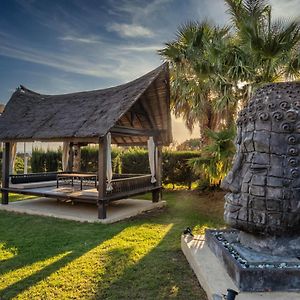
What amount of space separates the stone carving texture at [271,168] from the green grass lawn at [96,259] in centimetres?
139

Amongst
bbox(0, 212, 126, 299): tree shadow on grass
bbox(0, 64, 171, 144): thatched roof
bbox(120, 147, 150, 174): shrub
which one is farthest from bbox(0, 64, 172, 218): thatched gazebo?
bbox(120, 147, 150, 174): shrub

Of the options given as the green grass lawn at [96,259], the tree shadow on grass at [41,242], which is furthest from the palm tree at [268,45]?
the tree shadow on grass at [41,242]

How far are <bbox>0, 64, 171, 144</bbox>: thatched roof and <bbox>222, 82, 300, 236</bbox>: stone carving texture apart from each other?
4.80m

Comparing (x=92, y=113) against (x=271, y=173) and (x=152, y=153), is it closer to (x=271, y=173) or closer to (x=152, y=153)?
(x=152, y=153)

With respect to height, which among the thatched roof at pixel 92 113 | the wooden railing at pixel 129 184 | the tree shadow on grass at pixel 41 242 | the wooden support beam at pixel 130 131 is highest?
the thatched roof at pixel 92 113

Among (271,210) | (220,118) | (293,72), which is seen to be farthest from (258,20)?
(271,210)

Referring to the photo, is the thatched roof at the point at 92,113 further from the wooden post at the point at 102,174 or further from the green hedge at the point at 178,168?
the green hedge at the point at 178,168

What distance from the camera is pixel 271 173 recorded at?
4305 mm

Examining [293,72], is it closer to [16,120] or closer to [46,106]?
[46,106]

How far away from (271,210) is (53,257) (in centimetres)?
408

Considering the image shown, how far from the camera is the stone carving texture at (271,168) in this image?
4.22 metres

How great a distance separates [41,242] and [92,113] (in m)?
4.76

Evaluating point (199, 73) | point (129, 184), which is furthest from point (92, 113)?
point (199, 73)

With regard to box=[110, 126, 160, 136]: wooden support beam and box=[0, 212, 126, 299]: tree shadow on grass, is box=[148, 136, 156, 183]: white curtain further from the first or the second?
box=[0, 212, 126, 299]: tree shadow on grass
